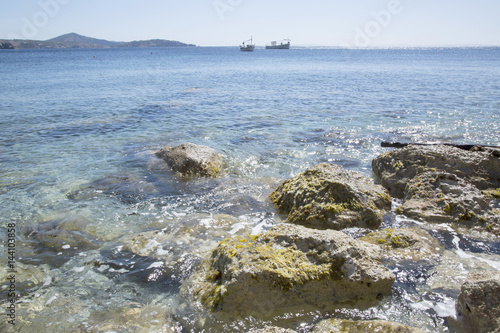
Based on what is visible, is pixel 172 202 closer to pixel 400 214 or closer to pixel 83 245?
pixel 83 245

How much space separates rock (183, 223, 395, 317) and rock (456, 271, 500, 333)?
84 cm

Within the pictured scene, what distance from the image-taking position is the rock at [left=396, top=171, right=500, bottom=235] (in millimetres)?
6324

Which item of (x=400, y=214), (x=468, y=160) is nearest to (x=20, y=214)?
(x=400, y=214)

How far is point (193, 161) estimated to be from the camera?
30.8 feet

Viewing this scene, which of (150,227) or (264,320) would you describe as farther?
(150,227)

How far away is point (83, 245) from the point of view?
604cm

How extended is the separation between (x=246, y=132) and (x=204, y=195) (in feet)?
21.3

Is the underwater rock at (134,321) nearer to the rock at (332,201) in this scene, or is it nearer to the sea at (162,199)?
the sea at (162,199)

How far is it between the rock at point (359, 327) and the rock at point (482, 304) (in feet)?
2.16

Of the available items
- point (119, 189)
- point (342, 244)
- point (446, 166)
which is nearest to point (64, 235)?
point (119, 189)

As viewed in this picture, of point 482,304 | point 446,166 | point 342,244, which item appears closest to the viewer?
point 482,304

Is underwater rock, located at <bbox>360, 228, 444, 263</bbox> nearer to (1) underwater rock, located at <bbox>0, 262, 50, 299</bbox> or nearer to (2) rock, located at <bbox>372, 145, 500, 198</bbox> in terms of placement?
(2) rock, located at <bbox>372, 145, 500, 198</bbox>

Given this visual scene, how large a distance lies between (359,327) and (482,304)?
1293 mm

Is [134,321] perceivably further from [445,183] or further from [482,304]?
[445,183]
